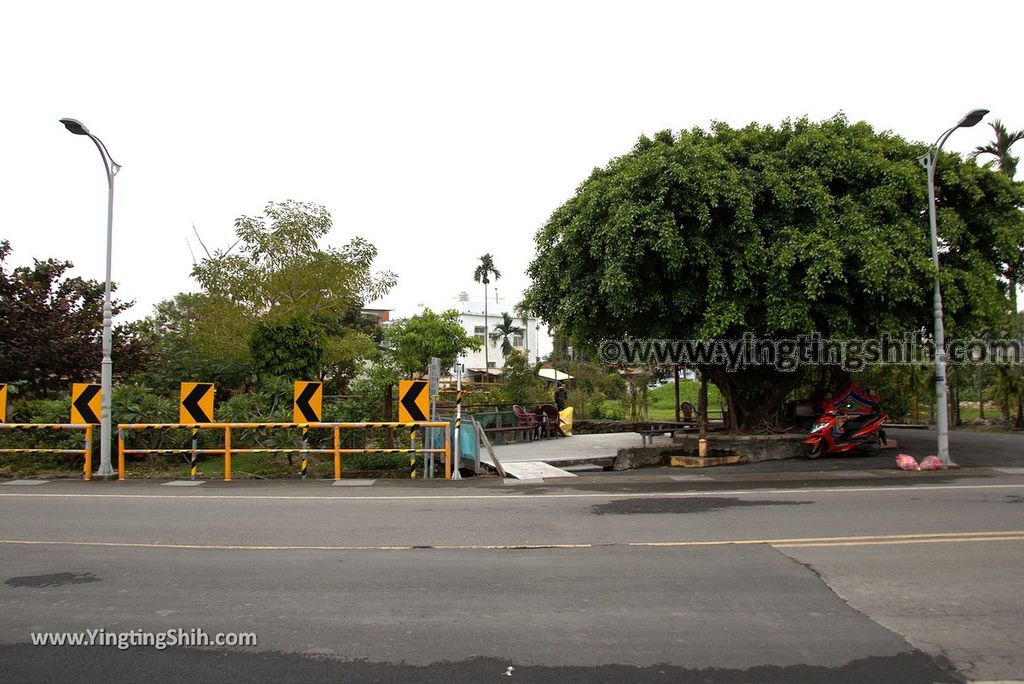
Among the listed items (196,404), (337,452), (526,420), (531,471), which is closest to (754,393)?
(531,471)

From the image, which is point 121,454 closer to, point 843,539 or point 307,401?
point 307,401

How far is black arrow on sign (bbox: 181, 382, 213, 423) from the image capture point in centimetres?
1488

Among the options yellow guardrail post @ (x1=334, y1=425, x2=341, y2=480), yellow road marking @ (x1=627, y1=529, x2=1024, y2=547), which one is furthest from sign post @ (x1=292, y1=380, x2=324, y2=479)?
yellow road marking @ (x1=627, y1=529, x2=1024, y2=547)

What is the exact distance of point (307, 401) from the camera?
15.0m

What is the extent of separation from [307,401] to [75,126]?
23.0ft

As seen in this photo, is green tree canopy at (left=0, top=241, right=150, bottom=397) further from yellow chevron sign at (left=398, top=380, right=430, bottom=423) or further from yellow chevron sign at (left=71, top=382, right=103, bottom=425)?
yellow chevron sign at (left=398, top=380, right=430, bottom=423)

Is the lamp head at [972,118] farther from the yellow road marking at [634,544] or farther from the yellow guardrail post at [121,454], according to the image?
the yellow guardrail post at [121,454]

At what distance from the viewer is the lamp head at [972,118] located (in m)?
14.3

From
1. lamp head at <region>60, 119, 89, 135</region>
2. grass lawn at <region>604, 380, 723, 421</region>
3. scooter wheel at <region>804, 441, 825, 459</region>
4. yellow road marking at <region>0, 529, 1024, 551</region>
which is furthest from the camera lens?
grass lawn at <region>604, 380, 723, 421</region>

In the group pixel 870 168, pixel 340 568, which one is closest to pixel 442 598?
pixel 340 568

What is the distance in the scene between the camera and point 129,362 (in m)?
21.5

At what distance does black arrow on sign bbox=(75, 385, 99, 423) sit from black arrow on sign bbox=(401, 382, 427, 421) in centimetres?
659

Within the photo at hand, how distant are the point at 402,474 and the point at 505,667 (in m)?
11.4

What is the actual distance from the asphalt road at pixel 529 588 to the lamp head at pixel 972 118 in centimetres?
770
